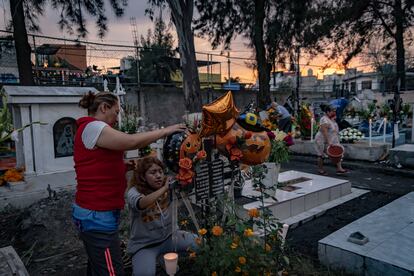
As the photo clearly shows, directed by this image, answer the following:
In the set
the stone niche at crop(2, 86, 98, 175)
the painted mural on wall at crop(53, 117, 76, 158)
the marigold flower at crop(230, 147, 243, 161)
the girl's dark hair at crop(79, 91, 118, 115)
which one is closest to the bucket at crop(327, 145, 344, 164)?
the marigold flower at crop(230, 147, 243, 161)

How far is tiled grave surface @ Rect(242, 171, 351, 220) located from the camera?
450cm

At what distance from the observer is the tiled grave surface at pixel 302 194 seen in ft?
14.8

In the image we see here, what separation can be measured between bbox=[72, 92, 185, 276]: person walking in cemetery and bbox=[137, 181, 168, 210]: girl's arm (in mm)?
265

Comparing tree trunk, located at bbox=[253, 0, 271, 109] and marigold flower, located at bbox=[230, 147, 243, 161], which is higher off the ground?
tree trunk, located at bbox=[253, 0, 271, 109]

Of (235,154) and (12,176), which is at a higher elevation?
(235,154)

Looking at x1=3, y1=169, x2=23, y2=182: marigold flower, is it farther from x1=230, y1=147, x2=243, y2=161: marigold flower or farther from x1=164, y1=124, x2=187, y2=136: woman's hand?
x1=164, y1=124, x2=187, y2=136: woman's hand

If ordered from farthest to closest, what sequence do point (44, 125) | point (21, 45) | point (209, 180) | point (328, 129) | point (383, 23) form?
point (383, 23) < point (21, 45) < point (328, 129) < point (44, 125) < point (209, 180)

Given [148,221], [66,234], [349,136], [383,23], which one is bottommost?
[66,234]

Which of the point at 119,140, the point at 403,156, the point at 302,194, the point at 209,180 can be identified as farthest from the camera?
the point at 403,156

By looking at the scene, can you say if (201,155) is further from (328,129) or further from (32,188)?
(328,129)

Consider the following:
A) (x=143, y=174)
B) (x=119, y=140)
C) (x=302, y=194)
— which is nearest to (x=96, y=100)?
(x=119, y=140)

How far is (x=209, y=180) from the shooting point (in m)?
2.70

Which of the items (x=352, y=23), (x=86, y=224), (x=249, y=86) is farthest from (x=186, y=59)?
(x=352, y=23)

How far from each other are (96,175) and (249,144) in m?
1.52
